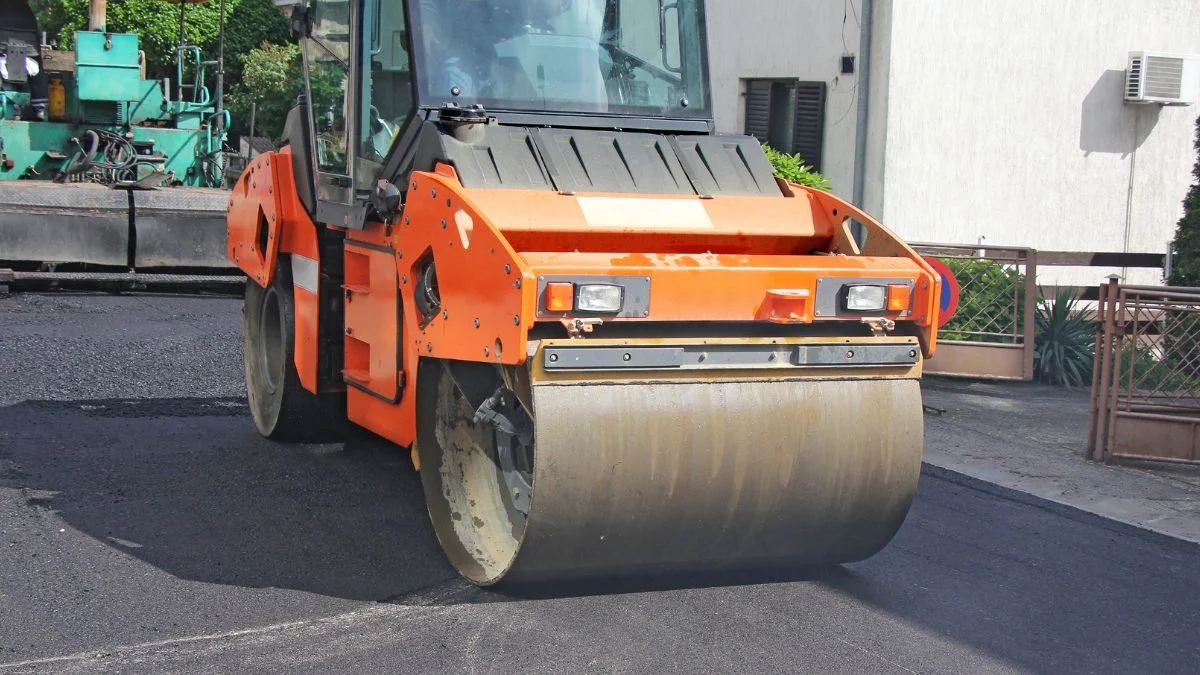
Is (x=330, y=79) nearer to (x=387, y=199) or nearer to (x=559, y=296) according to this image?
(x=387, y=199)

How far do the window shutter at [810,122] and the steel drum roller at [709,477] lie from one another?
9367mm

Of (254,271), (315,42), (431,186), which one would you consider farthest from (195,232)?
(431,186)

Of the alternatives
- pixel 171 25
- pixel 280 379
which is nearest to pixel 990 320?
pixel 280 379

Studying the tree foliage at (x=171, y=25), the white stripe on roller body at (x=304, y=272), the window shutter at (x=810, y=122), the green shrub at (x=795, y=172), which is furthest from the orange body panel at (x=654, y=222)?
the tree foliage at (x=171, y=25)

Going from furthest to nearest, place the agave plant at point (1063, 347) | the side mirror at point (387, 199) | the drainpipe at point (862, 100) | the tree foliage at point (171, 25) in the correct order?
the tree foliage at point (171, 25)
the drainpipe at point (862, 100)
the agave plant at point (1063, 347)
the side mirror at point (387, 199)

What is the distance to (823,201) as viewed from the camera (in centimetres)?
596

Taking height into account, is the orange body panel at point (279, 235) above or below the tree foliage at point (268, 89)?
below

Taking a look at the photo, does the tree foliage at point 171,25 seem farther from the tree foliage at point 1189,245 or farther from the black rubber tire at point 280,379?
the tree foliage at point 1189,245

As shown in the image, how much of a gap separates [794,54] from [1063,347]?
480 centimetres

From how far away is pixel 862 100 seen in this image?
44.6ft

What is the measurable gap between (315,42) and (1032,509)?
4.32 m

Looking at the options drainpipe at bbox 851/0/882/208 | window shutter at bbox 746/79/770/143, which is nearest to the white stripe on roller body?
drainpipe at bbox 851/0/882/208

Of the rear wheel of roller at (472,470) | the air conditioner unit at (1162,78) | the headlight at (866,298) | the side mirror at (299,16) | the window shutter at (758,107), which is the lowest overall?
the rear wheel of roller at (472,470)

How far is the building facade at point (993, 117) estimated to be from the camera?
1344 cm
